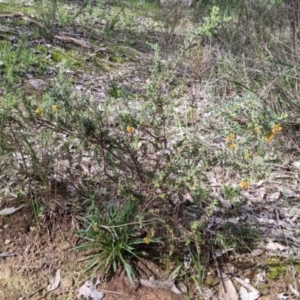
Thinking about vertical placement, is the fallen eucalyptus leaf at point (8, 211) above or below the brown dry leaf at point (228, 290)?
above

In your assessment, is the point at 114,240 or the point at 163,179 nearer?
the point at 163,179

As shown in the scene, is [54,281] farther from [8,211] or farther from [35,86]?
[35,86]

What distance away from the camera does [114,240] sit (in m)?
2.15

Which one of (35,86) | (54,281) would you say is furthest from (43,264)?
(35,86)

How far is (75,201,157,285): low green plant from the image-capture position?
84.6 inches

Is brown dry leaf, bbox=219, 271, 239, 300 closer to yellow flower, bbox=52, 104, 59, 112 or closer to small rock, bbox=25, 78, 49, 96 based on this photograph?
yellow flower, bbox=52, 104, 59, 112

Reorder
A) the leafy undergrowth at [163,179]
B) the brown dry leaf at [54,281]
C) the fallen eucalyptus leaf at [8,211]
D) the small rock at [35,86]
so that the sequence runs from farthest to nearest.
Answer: the small rock at [35,86] < the fallen eucalyptus leaf at [8,211] < the brown dry leaf at [54,281] < the leafy undergrowth at [163,179]

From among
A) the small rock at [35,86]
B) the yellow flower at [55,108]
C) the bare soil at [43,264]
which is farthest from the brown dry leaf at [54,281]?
the small rock at [35,86]

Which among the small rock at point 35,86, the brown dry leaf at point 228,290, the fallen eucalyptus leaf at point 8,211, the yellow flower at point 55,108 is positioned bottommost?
the brown dry leaf at point 228,290

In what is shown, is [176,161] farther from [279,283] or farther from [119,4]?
[119,4]

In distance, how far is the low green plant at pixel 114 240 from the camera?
2148mm

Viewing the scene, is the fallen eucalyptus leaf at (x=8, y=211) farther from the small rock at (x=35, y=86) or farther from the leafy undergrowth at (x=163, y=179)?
the small rock at (x=35, y=86)

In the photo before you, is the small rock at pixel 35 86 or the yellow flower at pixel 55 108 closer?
the yellow flower at pixel 55 108

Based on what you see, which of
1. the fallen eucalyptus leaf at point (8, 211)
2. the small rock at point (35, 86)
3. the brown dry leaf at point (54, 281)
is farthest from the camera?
the small rock at point (35, 86)
